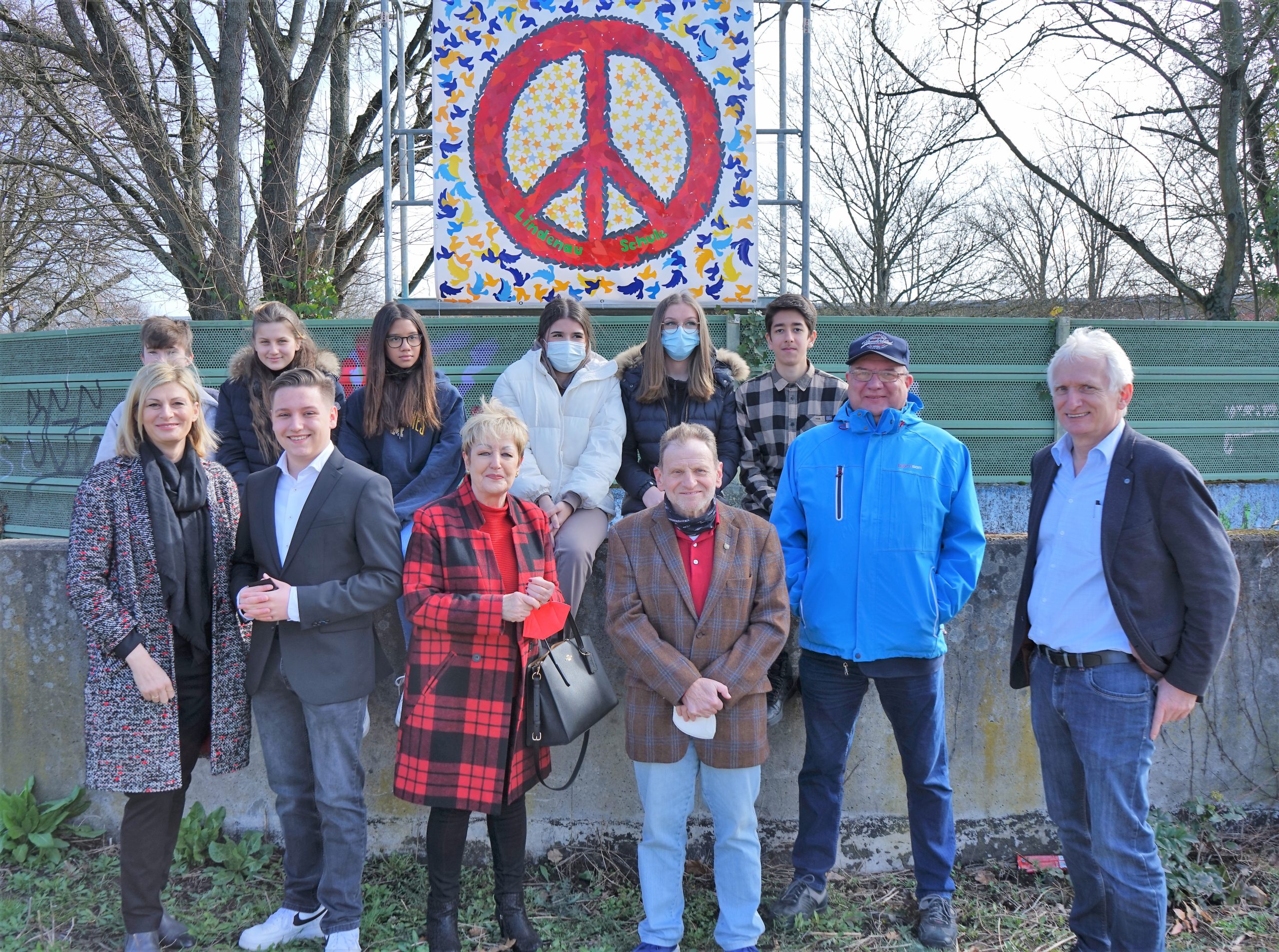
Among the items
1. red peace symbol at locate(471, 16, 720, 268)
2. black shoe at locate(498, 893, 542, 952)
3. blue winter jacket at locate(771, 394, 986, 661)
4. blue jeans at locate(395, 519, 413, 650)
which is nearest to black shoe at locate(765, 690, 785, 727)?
blue winter jacket at locate(771, 394, 986, 661)

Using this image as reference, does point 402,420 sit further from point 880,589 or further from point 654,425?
point 880,589

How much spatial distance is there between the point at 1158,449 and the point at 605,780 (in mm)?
2509

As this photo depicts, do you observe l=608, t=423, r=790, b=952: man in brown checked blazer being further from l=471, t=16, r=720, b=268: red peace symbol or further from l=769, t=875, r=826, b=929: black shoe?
l=471, t=16, r=720, b=268: red peace symbol

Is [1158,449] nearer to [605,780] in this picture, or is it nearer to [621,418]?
[621,418]

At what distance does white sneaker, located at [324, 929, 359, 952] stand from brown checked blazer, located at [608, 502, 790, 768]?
1162 millimetres

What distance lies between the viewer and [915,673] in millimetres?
3084

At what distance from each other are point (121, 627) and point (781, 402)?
2720 millimetres

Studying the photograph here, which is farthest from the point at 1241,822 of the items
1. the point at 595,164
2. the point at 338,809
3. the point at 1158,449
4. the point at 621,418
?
the point at 595,164

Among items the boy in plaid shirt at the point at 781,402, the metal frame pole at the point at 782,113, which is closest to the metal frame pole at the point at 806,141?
the metal frame pole at the point at 782,113

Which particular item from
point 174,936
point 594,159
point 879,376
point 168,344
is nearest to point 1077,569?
point 879,376

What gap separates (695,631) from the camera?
300 cm

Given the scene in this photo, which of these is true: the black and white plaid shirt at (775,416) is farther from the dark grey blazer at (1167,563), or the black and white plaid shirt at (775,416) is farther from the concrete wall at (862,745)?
the dark grey blazer at (1167,563)

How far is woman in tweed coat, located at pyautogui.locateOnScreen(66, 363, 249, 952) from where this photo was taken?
113 inches

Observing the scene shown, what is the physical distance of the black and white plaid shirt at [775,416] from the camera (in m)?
3.91
